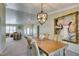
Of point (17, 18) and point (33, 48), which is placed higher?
point (17, 18)

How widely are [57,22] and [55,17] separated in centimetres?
14

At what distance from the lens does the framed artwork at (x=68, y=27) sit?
9.11ft

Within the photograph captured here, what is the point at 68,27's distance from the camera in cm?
288

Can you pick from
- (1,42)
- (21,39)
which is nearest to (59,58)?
(21,39)

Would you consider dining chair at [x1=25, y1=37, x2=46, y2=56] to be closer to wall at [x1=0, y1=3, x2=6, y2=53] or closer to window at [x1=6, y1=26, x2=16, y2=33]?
window at [x1=6, y1=26, x2=16, y2=33]

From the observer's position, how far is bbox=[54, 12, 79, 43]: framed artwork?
9.11ft

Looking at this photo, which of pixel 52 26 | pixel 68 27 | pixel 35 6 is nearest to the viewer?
pixel 35 6

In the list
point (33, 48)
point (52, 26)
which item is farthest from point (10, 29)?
point (52, 26)

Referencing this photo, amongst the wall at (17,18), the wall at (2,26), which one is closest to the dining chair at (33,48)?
the wall at (17,18)

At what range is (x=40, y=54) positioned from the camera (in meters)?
2.44

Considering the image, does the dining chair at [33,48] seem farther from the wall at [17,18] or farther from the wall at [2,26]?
the wall at [2,26]

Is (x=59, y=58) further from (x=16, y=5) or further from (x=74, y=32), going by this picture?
(x=16, y=5)

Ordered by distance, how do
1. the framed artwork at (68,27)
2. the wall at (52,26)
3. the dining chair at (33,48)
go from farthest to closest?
the framed artwork at (68,27), the wall at (52,26), the dining chair at (33,48)

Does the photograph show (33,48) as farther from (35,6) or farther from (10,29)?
(35,6)
